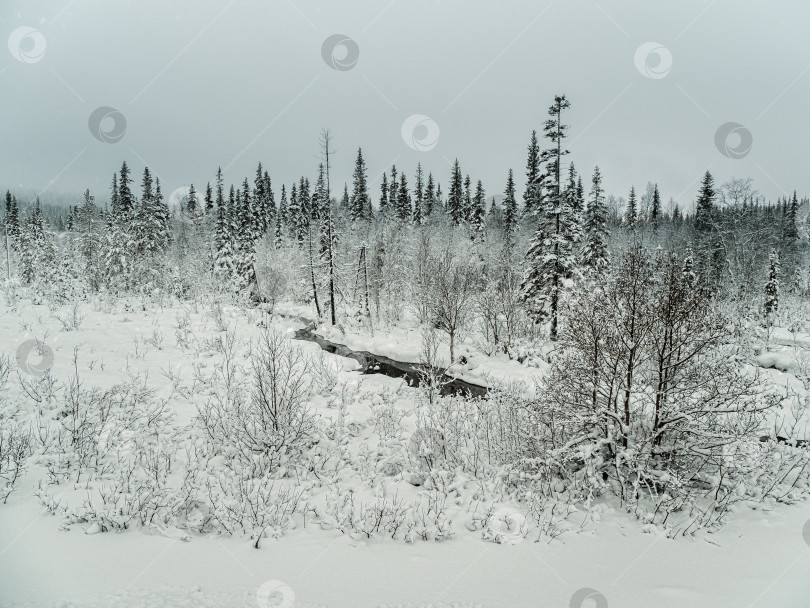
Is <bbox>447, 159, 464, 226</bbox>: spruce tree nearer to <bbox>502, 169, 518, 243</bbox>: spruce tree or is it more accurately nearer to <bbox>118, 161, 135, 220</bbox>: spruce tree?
<bbox>502, 169, 518, 243</bbox>: spruce tree

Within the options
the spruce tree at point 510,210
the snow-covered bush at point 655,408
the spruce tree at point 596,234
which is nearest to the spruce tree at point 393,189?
the spruce tree at point 510,210

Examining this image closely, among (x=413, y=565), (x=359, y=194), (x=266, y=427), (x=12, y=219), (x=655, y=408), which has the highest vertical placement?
(x=359, y=194)

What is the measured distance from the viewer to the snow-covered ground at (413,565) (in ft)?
15.7

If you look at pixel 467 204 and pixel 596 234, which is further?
pixel 467 204

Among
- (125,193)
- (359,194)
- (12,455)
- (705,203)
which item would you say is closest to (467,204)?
(359,194)

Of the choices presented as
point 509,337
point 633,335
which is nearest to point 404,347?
point 509,337

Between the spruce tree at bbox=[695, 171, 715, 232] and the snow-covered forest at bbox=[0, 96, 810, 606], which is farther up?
the spruce tree at bbox=[695, 171, 715, 232]

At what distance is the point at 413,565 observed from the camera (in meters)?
5.82

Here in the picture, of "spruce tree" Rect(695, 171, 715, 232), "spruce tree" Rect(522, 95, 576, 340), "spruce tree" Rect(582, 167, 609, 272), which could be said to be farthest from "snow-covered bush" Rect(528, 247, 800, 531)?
"spruce tree" Rect(695, 171, 715, 232)

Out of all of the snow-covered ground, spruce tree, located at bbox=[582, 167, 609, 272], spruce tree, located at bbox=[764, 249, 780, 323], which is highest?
spruce tree, located at bbox=[582, 167, 609, 272]

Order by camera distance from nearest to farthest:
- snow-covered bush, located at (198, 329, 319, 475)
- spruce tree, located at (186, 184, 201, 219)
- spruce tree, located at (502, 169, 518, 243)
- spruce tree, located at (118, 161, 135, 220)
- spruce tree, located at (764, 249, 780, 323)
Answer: snow-covered bush, located at (198, 329, 319, 475) → spruce tree, located at (764, 249, 780, 323) → spruce tree, located at (118, 161, 135, 220) → spruce tree, located at (502, 169, 518, 243) → spruce tree, located at (186, 184, 201, 219)

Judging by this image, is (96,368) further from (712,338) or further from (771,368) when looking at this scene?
(771,368)

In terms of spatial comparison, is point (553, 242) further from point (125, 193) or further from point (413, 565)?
point (125, 193)

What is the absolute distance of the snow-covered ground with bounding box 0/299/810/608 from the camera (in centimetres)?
479
